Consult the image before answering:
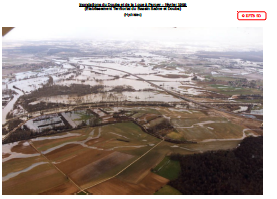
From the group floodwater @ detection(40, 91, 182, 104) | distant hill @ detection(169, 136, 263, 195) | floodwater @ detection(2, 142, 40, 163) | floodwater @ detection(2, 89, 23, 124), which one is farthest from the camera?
floodwater @ detection(40, 91, 182, 104)

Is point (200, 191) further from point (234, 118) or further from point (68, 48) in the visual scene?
point (68, 48)

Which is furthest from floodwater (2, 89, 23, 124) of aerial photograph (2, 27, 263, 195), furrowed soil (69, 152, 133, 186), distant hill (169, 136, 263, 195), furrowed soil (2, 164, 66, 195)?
distant hill (169, 136, 263, 195)

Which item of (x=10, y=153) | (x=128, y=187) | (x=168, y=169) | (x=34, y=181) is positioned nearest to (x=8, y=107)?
(x=10, y=153)

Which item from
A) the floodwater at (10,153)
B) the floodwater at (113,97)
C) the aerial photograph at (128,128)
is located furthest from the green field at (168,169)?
the floodwater at (113,97)

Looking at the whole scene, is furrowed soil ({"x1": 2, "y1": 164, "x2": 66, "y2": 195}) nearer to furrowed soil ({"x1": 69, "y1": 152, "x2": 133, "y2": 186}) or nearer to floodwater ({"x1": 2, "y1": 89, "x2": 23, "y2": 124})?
furrowed soil ({"x1": 69, "y1": 152, "x2": 133, "y2": 186})

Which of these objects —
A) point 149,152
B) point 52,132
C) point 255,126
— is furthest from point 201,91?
point 52,132
